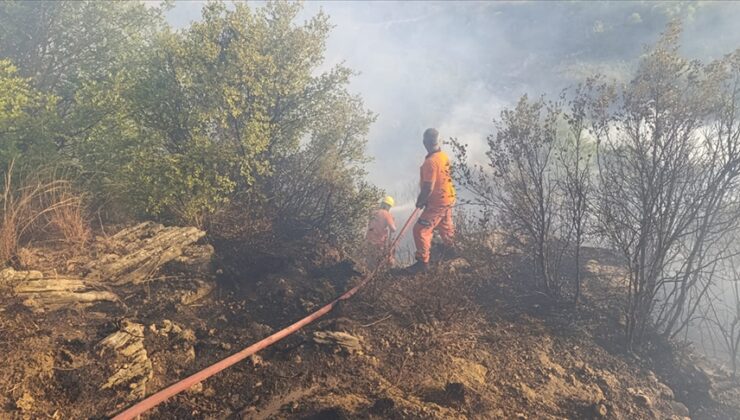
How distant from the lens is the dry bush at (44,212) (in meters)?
3.98

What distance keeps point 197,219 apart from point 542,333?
4132 millimetres

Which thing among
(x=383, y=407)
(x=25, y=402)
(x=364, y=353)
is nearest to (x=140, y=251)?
(x=25, y=402)

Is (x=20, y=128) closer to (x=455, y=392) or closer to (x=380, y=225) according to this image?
(x=455, y=392)

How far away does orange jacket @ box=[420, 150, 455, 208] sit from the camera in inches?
240

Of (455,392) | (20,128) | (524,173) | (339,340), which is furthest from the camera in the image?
(524,173)

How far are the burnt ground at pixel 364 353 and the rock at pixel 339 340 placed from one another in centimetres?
2

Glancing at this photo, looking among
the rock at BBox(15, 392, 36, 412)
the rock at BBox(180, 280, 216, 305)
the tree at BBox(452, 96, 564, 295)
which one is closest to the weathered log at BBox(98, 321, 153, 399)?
the rock at BBox(15, 392, 36, 412)

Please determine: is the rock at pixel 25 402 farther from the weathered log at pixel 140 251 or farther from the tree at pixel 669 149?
the tree at pixel 669 149

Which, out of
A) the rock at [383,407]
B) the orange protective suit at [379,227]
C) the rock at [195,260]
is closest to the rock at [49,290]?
the rock at [195,260]

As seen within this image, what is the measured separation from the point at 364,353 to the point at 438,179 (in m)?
3.03

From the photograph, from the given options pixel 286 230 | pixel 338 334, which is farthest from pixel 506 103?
pixel 338 334

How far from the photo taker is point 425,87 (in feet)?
98.1

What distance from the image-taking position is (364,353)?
388 centimetres

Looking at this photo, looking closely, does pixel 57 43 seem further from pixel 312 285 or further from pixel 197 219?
pixel 312 285
